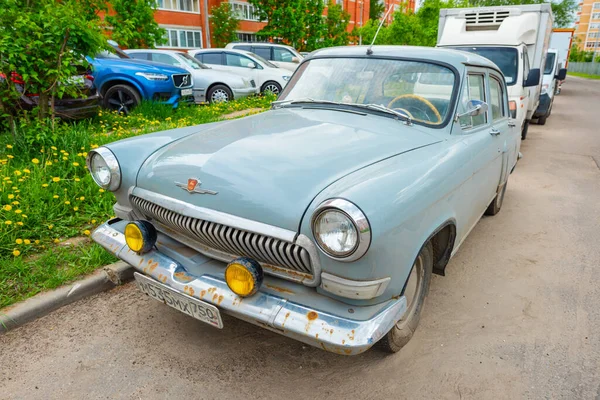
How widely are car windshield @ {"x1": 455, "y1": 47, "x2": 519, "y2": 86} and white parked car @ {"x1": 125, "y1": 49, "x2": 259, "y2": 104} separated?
5.91m

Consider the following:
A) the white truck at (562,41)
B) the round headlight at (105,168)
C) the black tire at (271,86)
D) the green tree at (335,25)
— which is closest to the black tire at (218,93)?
the black tire at (271,86)

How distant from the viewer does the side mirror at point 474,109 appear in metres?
3.22

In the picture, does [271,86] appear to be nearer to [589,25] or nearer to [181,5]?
[181,5]

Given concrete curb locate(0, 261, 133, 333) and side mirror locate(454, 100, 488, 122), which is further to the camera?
side mirror locate(454, 100, 488, 122)

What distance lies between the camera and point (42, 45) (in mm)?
4836

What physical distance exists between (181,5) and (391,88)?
102 feet

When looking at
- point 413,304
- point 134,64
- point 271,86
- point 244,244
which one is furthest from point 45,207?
point 271,86

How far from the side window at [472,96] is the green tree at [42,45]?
419cm

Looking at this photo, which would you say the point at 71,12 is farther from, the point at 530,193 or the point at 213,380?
the point at 530,193

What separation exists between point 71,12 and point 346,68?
135 inches

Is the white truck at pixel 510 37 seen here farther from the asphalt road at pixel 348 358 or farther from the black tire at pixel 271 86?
the asphalt road at pixel 348 358

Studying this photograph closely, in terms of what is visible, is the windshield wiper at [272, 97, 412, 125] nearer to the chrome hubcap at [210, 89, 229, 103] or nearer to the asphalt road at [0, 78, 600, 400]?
the asphalt road at [0, 78, 600, 400]

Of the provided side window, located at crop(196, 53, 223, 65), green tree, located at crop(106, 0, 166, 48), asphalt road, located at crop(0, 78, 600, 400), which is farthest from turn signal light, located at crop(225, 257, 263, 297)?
green tree, located at crop(106, 0, 166, 48)

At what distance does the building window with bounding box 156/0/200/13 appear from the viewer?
29384 millimetres
